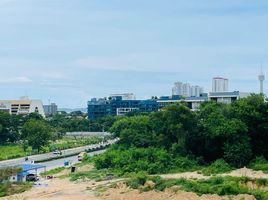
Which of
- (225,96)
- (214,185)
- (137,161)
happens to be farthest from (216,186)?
(225,96)

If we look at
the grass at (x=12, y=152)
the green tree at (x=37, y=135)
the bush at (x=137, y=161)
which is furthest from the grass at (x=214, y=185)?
the green tree at (x=37, y=135)

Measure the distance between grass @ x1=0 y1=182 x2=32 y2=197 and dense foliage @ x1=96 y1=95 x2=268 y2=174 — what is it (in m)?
8.95

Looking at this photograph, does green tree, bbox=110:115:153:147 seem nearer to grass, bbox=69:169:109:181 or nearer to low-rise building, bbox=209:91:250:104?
grass, bbox=69:169:109:181

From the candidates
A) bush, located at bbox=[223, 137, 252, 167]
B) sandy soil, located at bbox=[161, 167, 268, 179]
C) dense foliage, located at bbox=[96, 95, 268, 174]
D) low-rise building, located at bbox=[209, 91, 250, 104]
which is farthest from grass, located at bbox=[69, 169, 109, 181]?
low-rise building, located at bbox=[209, 91, 250, 104]

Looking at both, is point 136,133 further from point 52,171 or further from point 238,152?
point 238,152

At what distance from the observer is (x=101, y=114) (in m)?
146

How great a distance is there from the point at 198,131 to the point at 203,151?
6.84ft

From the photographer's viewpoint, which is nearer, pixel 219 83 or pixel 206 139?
pixel 206 139

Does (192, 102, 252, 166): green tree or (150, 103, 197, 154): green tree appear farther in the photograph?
(150, 103, 197, 154): green tree

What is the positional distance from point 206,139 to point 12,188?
18.9 metres

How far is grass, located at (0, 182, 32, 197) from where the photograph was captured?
3762 centimetres

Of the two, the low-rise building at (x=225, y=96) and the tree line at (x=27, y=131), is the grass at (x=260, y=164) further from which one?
the low-rise building at (x=225, y=96)

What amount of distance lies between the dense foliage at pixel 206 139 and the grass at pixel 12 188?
8950 mm

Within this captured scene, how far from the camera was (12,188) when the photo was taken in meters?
39.0
